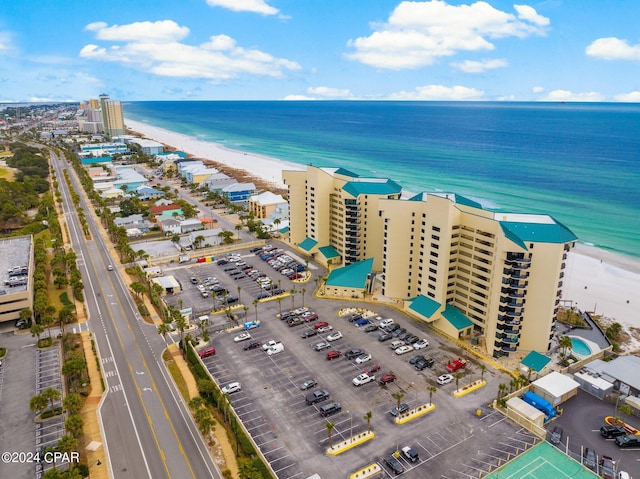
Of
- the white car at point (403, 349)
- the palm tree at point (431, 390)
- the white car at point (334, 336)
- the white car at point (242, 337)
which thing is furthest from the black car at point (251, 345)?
the palm tree at point (431, 390)

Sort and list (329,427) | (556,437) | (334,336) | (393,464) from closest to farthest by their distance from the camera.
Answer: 1. (393,464)
2. (329,427)
3. (556,437)
4. (334,336)

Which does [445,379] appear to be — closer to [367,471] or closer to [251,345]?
[367,471]

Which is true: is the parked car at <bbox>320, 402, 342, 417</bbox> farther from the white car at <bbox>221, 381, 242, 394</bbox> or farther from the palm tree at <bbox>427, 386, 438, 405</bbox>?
the white car at <bbox>221, 381, 242, 394</bbox>

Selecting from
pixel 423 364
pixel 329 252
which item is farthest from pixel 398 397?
pixel 329 252

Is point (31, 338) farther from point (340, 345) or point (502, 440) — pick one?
point (502, 440)

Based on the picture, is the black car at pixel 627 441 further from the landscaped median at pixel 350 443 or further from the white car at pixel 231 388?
the white car at pixel 231 388

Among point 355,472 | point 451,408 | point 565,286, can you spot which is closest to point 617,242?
point 565,286
